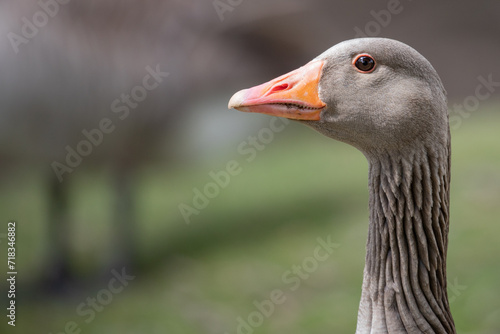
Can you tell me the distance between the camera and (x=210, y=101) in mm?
4008

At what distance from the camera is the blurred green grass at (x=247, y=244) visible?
2959 millimetres

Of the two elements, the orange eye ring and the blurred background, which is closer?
the orange eye ring

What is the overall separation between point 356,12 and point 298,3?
86 cm
